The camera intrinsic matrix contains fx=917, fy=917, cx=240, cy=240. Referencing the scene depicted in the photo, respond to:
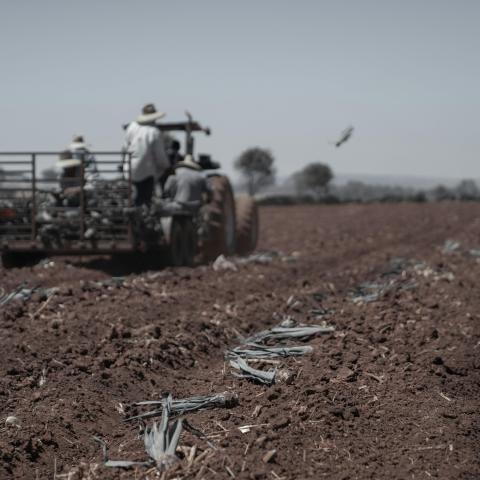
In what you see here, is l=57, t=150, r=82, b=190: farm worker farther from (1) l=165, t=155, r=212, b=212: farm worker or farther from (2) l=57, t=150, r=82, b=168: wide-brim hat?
(1) l=165, t=155, r=212, b=212: farm worker

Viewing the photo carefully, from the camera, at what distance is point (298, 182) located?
9338cm

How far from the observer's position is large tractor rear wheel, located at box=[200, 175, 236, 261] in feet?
47.1

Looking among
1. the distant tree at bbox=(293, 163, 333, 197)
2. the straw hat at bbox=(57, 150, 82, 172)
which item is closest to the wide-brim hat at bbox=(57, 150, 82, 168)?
the straw hat at bbox=(57, 150, 82, 172)

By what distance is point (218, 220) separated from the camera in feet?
47.3

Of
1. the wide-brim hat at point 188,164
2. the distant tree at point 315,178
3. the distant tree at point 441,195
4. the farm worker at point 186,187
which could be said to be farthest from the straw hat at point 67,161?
the distant tree at point 315,178

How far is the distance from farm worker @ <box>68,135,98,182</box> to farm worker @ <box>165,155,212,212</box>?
47.7 inches

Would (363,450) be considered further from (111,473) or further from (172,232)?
(172,232)

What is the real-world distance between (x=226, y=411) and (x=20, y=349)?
2.33 metres

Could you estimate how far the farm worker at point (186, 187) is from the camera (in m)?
13.3

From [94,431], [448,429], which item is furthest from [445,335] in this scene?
[94,431]

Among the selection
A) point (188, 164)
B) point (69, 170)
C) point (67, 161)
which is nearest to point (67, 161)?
point (67, 161)

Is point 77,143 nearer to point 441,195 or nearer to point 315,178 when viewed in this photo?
point 441,195

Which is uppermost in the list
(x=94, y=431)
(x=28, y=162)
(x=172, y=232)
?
(x=28, y=162)

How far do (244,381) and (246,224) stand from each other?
9.85m
